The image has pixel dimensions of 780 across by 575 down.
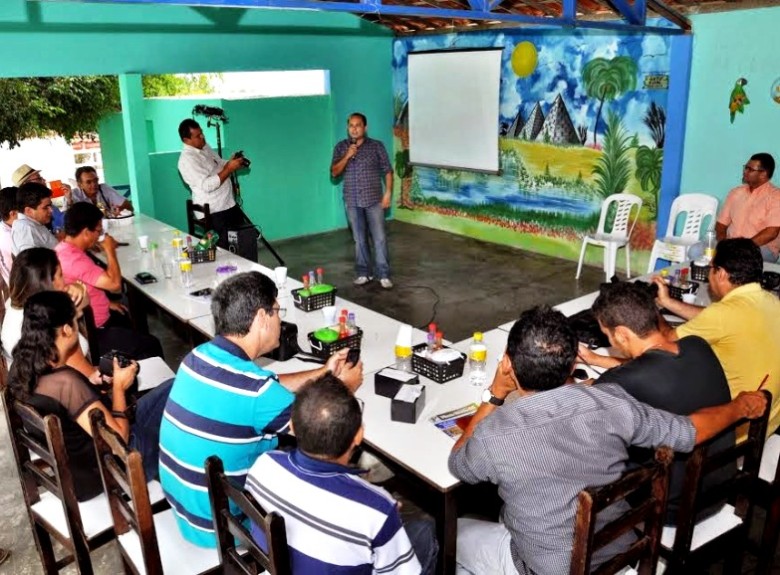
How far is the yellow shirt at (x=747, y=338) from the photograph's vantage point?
8.62 ft

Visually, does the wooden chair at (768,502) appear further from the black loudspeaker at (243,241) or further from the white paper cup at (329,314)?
the black loudspeaker at (243,241)

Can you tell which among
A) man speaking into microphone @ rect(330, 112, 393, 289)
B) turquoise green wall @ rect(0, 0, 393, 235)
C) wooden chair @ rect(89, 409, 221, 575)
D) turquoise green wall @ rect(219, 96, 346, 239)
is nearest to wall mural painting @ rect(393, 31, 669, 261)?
turquoise green wall @ rect(0, 0, 393, 235)

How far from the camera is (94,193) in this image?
20.1 ft

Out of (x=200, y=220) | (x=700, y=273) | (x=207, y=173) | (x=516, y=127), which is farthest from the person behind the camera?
(x=516, y=127)

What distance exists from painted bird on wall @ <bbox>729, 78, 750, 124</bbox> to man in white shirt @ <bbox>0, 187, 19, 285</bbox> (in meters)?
5.92

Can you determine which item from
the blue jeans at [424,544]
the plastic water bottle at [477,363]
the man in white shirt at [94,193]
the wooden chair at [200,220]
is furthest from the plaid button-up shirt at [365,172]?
the blue jeans at [424,544]

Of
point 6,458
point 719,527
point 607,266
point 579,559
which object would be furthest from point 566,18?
point 6,458

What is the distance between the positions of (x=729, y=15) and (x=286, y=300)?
4.78 meters

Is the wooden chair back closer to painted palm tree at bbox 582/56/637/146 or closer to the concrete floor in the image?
the concrete floor

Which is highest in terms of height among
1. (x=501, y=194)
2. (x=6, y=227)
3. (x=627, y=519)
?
(x=6, y=227)

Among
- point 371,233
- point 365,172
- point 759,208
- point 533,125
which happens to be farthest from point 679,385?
point 533,125

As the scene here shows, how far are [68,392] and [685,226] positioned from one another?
5657 mm

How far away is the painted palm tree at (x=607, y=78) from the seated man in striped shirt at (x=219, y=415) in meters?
5.69

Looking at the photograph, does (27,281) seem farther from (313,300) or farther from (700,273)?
(700,273)
